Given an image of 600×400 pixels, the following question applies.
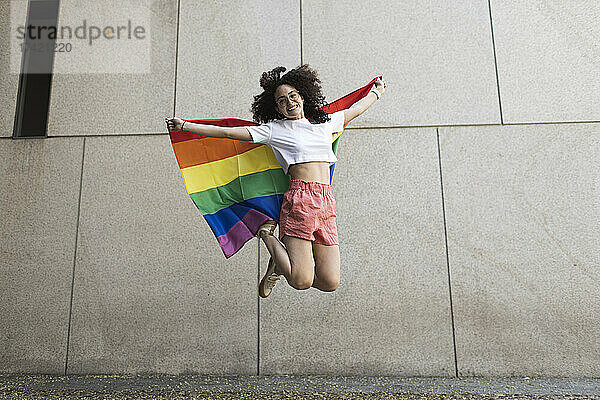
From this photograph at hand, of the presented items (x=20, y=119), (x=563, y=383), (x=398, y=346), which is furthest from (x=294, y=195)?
(x=20, y=119)

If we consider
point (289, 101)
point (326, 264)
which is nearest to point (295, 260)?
point (326, 264)

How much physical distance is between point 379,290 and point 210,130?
238cm

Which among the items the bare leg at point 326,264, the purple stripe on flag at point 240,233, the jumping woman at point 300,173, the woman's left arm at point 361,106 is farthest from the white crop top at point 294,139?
the bare leg at point 326,264

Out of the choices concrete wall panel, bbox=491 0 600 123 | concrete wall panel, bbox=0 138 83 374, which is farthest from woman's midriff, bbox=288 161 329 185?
concrete wall panel, bbox=0 138 83 374

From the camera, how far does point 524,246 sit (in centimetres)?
479

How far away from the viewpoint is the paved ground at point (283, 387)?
3.97 meters

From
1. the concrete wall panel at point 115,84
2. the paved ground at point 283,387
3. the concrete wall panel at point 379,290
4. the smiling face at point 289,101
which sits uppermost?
the concrete wall panel at point 115,84

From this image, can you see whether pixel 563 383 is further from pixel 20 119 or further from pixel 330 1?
pixel 20 119

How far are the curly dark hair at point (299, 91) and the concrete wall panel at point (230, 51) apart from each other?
1654mm

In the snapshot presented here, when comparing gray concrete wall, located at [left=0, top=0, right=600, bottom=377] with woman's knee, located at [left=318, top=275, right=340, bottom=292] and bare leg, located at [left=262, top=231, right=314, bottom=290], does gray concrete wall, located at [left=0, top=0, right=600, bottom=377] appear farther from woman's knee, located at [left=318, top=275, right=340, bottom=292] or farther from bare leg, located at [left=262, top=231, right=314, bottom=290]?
bare leg, located at [left=262, top=231, right=314, bottom=290]

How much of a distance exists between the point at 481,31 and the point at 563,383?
3.33 m

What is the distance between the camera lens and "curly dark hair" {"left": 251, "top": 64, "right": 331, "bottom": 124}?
3373 millimetres

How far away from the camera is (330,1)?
17.5ft

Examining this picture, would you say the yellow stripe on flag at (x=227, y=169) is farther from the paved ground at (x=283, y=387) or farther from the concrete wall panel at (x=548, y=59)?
the concrete wall panel at (x=548, y=59)
